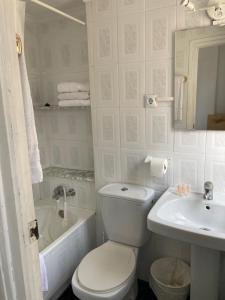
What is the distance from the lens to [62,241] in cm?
178

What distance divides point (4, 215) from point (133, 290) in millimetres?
1479

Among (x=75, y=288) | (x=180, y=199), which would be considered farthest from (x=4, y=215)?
(x=180, y=199)

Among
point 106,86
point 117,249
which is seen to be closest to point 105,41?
point 106,86

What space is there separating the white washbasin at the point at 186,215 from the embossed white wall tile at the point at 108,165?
43cm

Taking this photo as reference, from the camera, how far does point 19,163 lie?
0.70 meters

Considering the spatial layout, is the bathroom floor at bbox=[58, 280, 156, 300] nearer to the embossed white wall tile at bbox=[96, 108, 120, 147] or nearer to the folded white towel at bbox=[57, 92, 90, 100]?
the embossed white wall tile at bbox=[96, 108, 120, 147]

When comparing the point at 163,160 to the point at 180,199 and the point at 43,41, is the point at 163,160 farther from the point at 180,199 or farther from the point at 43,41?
the point at 43,41

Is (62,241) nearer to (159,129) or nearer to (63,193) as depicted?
(63,193)

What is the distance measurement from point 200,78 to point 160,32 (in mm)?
388

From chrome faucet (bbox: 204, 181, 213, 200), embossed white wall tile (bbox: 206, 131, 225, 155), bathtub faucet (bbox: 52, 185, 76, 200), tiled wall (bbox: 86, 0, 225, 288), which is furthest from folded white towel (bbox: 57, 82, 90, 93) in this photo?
chrome faucet (bbox: 204, 181, 213, 200)

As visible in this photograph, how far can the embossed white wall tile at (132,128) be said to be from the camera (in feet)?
5.70

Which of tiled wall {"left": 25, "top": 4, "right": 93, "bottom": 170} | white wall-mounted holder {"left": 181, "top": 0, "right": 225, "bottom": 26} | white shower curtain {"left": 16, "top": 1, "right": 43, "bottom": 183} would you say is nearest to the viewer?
white shower curtain {"left": 16, "top": 1, "right": 43, "bottom": 183}

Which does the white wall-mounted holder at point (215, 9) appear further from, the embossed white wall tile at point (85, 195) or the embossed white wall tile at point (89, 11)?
the embossed white wall tile at point (85, 195)

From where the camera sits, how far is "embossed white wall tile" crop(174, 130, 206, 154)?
1.57 m
